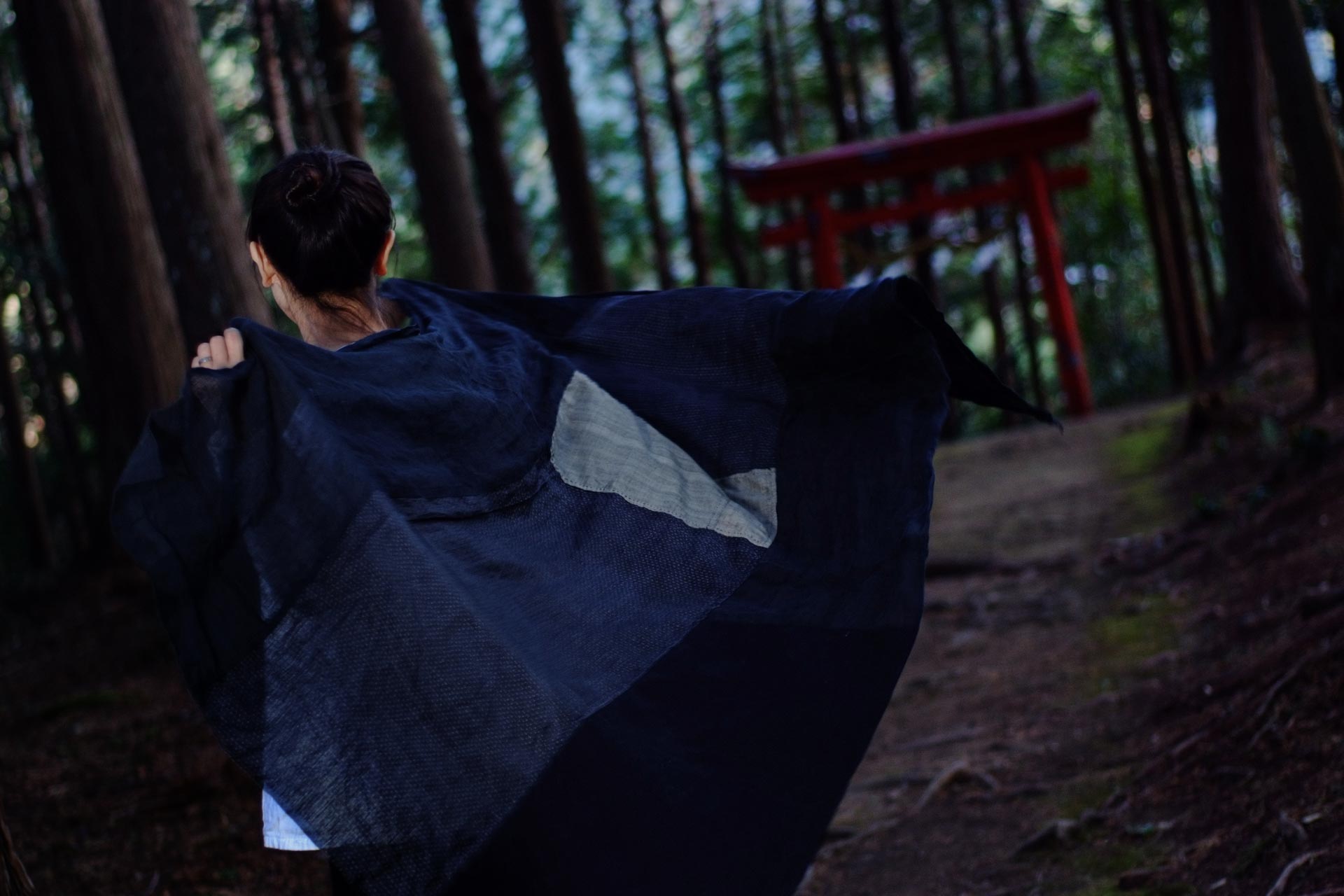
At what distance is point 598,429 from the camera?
2.66m

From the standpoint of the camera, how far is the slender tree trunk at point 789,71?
78.7 ft

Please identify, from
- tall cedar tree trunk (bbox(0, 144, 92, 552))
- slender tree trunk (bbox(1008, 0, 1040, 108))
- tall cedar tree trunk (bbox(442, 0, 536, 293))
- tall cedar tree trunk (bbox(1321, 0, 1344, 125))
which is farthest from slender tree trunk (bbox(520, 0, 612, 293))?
slender tree trunk (bbox(1008, 0, 1040, 108))

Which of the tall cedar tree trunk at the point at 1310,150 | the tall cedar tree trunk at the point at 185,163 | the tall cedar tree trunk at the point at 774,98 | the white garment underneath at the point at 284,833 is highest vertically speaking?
the tall cedar tree trunk at the point at 774,98

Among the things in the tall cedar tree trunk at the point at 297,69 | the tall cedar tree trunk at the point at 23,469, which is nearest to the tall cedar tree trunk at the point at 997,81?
the tall cedar tree trunk at the point at 297,69

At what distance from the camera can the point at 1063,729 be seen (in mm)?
4629

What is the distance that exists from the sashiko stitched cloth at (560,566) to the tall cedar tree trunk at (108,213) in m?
4.89

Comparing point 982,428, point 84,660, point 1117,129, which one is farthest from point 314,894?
point 1117,129

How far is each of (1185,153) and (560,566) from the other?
16.4 metres

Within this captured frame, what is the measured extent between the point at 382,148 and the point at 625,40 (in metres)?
5.23

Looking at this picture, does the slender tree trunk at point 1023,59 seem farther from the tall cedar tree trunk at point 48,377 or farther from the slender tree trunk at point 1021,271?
the tall cedar tree trunk at point 48,377

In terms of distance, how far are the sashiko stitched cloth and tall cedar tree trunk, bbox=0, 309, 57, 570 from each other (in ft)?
50.7

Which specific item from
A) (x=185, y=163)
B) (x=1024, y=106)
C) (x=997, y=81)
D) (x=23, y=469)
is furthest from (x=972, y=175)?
(x=185, y=163)

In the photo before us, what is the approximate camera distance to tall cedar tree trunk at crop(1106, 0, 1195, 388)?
16.1 metres

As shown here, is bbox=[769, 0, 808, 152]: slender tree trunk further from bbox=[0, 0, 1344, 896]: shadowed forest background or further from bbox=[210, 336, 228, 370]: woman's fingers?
bbox=[210, 336, 228, 370]: woman's fingers
